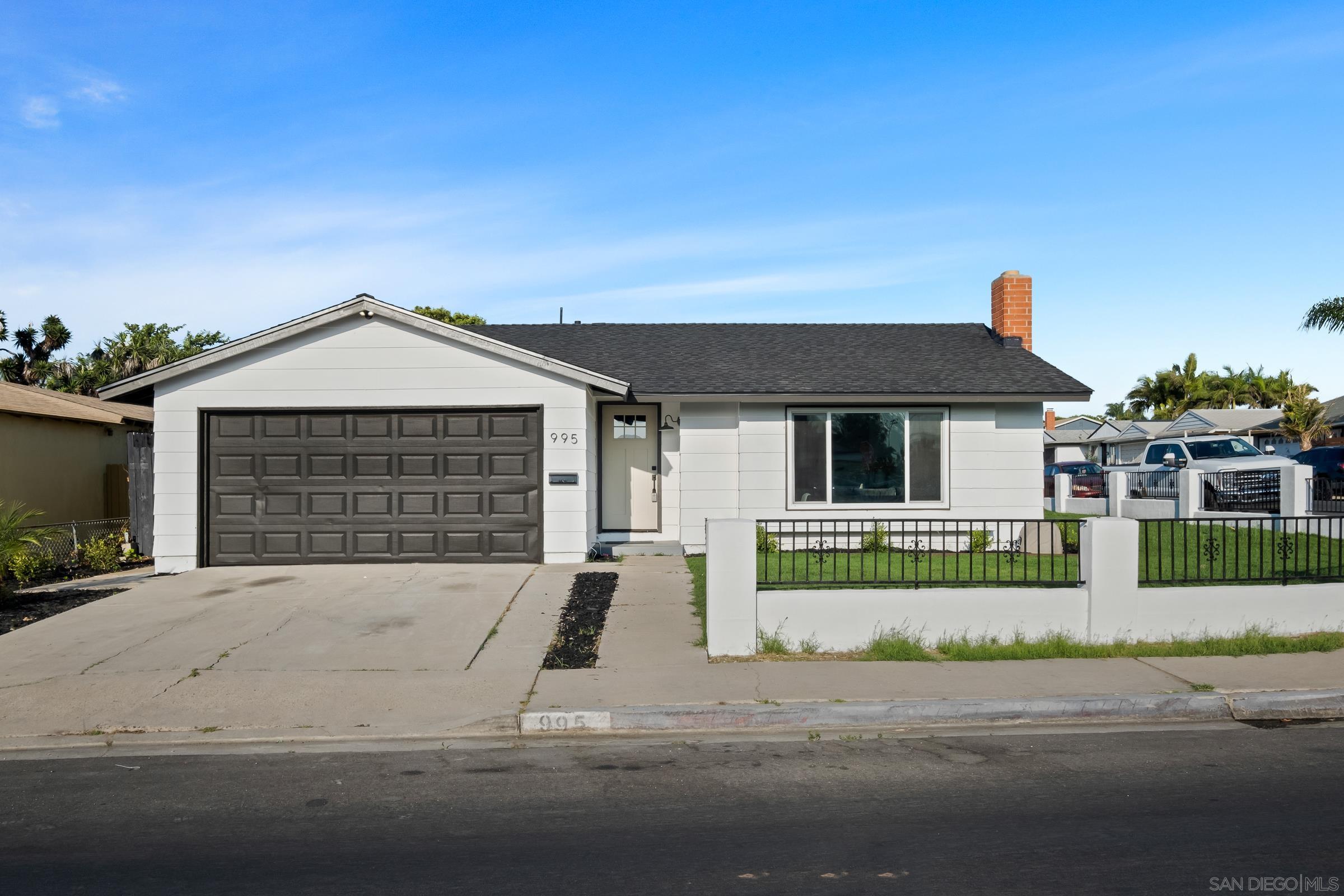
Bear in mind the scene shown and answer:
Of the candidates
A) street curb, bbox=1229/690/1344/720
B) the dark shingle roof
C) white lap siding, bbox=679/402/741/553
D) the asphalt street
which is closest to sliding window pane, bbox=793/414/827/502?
the dark shingle roof

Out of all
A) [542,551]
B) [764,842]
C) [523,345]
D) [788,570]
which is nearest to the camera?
[764,842]

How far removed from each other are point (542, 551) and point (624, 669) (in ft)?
17.7

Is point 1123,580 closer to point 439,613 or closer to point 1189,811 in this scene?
point 1189,811

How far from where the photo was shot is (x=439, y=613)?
10.6m

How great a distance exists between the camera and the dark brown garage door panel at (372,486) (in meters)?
13.5

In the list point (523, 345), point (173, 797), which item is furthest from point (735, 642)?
point (523, 345)

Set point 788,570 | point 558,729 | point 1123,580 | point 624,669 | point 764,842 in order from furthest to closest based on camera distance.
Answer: point 788,570
point 1123,580
point 624,669
point 558,729
point 764,842

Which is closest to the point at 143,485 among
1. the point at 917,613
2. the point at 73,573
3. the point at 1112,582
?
the point at 73,573

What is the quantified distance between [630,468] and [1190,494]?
36.1 feet

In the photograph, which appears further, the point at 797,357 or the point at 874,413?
the point at 797,357

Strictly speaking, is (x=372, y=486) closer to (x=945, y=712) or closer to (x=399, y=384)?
(x=399, y=384)

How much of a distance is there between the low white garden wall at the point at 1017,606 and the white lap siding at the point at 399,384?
5018mm

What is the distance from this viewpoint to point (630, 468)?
1596 centimetres

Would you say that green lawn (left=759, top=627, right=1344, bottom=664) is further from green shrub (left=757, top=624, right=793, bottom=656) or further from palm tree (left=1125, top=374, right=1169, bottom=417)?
palm tree (left=1125, top=374, right=1169, bottom=417)
